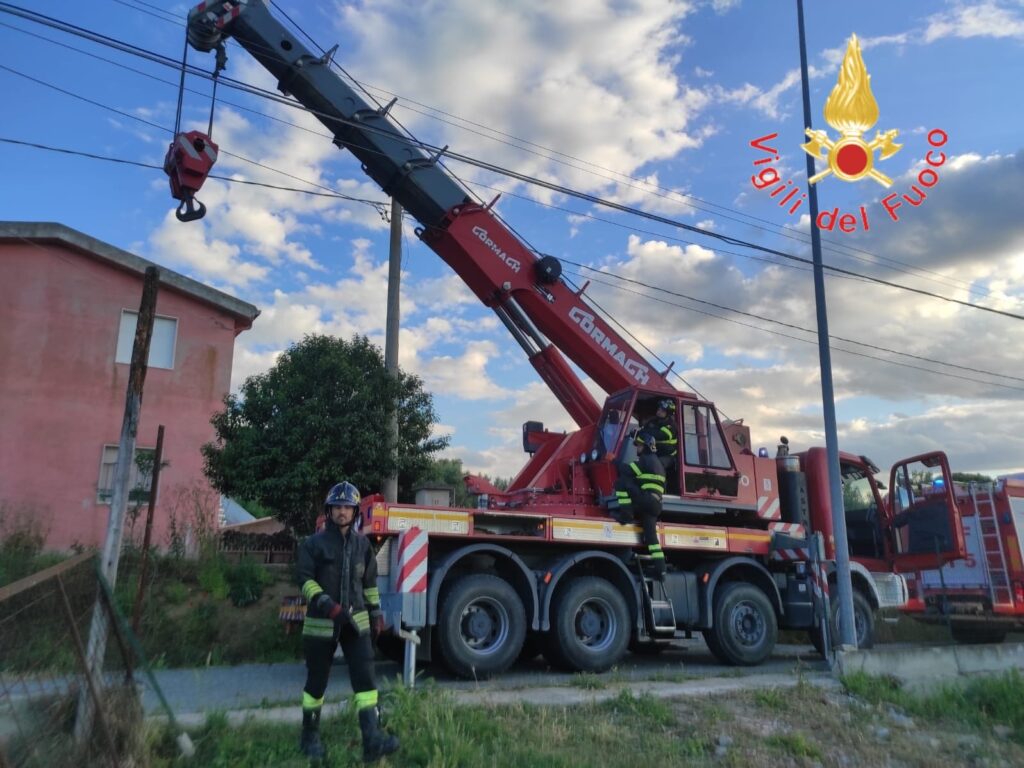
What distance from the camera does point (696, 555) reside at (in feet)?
33.9

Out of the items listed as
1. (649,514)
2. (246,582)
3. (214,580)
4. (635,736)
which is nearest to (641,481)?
(649,514)

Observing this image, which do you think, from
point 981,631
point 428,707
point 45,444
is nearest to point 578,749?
point 428,707

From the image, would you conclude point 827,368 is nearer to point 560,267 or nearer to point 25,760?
point 560,267

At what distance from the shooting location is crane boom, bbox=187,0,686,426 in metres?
10.7

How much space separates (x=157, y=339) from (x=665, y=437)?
11635mm

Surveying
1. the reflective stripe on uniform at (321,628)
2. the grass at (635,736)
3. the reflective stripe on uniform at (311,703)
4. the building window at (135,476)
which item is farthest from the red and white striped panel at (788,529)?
the building window at (135,476)

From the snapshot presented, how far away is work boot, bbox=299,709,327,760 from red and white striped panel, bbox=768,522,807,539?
24.0 feet

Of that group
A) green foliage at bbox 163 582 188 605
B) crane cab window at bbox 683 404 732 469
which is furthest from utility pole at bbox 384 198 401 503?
crane cab window at bbox 683 404 732 469

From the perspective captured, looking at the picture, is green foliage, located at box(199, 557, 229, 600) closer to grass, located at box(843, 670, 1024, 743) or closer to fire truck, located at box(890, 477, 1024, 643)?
grass, located at box(843, 670, 1024, 743)

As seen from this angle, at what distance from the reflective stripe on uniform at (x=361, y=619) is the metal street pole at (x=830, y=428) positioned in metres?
6.02

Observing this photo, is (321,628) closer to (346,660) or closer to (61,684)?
(346,660)

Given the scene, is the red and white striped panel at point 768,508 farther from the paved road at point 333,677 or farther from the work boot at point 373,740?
the work boot at point 373,740

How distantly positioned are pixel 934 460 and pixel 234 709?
1050 cm

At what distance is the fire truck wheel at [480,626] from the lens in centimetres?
788
